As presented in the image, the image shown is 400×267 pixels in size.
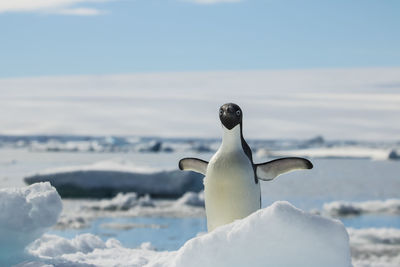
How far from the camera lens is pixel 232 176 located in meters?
3.46

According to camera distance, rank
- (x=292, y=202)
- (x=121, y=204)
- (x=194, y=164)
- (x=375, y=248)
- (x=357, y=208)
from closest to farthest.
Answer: (x=194, y=164)
(x=375, y=248)
(x=357, y=208)
(x=121, y=204)
(x=292, y=202)

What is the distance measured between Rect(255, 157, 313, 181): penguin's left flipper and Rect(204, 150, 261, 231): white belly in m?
0.11

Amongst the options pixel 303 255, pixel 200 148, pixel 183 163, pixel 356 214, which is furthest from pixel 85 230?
pixel 200 148

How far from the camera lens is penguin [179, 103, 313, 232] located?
347 cm

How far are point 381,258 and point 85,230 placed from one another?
388 centimetres

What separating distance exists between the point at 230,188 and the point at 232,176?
6 centimetres

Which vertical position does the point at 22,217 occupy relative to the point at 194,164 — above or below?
below

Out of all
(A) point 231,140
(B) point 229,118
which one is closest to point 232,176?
(A) point 231,140

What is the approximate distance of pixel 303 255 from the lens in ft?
8.71

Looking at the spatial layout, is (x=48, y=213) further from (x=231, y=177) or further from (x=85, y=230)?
(x=85, y=230)

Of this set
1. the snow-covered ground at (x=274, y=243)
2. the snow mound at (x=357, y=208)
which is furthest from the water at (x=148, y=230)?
the snow-covered ground at (x=274, y=243)

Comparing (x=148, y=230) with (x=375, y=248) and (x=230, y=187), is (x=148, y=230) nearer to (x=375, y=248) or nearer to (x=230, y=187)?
(x=375, y=248)

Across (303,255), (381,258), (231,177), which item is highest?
(231,177)

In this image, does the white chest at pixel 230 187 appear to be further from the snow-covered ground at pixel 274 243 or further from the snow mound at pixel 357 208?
the snow mound at pixel 357 208
